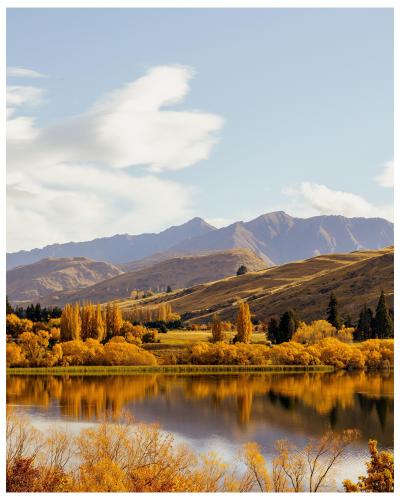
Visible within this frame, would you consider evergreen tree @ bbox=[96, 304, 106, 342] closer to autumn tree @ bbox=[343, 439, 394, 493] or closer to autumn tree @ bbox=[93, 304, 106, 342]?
autumn tree @ bbox=[93, 304, 106, 342]

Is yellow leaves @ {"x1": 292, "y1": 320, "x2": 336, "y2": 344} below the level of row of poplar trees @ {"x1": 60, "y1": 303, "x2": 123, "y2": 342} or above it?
below

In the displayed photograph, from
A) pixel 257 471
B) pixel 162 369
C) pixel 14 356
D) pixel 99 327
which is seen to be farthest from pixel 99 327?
pixel 257 471

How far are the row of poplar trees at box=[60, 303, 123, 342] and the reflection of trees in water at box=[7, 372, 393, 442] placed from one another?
2251cm

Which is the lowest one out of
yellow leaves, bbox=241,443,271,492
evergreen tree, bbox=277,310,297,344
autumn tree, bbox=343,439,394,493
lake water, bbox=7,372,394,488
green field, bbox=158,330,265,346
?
lake water, bbox=7,372,394,488

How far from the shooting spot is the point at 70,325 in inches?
5162

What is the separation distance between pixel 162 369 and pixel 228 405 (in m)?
33.3

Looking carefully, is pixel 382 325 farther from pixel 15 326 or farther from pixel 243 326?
pixel 15 326

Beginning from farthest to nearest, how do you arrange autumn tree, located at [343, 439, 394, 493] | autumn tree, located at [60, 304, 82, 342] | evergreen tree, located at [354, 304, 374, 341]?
evergreen tree, located at [354, 304, 374, 341] → autumn tree, located at [60, 304, 82, 342] → autumn tree, located at [343, 439, 394, 493]

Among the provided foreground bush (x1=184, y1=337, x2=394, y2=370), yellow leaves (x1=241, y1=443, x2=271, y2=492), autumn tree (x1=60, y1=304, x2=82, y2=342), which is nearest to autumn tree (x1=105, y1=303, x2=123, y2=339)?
autumn tree (x1=60, y1=304, x2=82, y2=342)

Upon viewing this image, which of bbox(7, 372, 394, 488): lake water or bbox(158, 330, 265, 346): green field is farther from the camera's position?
bbox(158, 330, 265, 346): green field

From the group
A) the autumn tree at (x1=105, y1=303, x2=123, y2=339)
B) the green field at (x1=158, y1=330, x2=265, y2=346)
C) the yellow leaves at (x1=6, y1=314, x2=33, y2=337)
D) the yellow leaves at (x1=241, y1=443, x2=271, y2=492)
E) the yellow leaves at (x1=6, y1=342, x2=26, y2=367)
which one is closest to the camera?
the yellow leaves at (x1=241, y1=443, x2=271, y2=492)

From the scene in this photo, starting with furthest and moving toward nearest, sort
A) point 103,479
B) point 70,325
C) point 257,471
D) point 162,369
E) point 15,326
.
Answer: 1. point 70,325
2. point 15,326
3. point 162,369
4. point 257,471
5. point 103,479

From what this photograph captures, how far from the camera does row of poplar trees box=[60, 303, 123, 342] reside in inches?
5153
